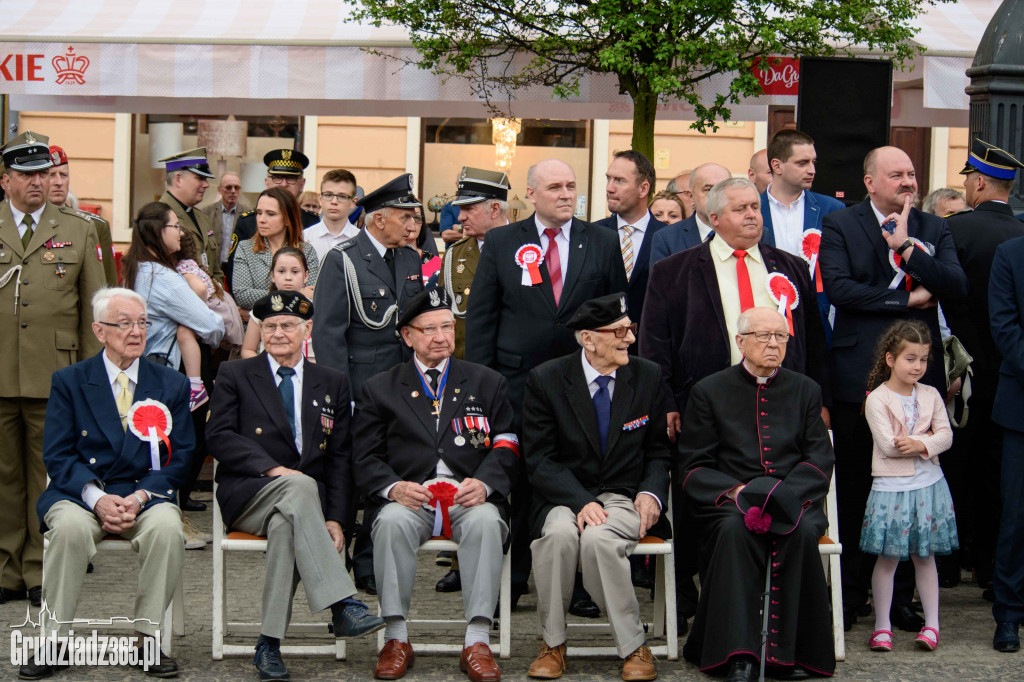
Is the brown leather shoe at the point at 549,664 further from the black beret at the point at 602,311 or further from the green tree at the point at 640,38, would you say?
the green tree at the point at 640,38

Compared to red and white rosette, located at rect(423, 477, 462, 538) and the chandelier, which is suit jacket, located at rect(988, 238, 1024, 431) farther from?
the chandelier

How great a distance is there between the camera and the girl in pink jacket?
19.2 ft

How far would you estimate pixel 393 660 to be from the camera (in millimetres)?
5262

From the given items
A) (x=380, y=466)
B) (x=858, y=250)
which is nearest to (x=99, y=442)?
(x=380, y=466)

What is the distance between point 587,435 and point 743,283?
108 cm

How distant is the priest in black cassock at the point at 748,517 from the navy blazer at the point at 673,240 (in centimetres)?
101

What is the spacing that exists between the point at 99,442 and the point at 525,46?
4869 mm

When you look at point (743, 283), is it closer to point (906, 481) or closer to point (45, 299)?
point (906, 481)

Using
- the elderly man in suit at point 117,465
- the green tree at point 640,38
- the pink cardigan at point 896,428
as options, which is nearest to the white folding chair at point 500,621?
the elderly man in suit at point 117,465

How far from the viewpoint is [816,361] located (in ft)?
20.1

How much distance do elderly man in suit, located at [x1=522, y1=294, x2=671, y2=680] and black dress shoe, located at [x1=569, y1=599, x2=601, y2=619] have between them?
85 cm

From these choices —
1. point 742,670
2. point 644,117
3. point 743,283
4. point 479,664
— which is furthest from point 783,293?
point 644,117

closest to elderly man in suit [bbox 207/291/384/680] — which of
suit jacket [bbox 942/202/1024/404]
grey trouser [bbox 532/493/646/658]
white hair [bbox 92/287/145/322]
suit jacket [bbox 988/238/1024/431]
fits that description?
white hair [bbox 92/287/145/322]

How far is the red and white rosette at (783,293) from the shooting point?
19.7ft
